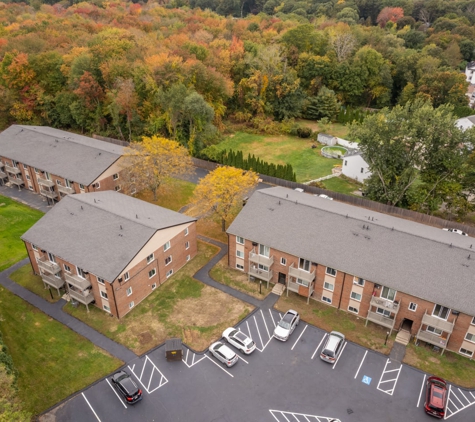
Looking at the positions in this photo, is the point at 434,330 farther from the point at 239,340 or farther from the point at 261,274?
the point at 239,340

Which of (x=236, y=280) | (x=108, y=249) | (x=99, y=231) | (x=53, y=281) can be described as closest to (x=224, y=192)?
(x=236, y=280)

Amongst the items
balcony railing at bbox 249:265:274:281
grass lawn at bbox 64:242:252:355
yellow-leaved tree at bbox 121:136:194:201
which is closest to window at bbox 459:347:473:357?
balcony railing at bbox 249:265:274:281

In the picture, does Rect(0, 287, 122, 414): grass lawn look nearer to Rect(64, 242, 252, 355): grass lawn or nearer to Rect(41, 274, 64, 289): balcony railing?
Rect(64, 242, 252, 355): grass lawn

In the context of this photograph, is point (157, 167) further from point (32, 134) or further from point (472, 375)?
point (472, 375)

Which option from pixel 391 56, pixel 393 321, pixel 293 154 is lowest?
pixel 293 154

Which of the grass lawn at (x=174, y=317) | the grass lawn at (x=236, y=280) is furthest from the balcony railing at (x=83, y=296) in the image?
the grass lawn at (x=236, y=280)

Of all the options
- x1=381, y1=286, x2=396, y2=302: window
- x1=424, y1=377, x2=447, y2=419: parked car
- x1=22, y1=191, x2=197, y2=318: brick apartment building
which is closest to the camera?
x1=424, y1=377, x2=447, y2=419: parked car

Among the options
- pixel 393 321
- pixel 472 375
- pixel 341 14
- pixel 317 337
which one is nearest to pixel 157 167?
pixel 317 337
